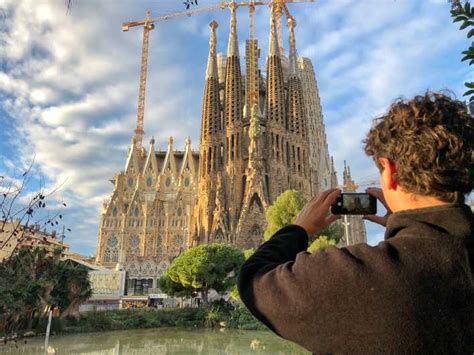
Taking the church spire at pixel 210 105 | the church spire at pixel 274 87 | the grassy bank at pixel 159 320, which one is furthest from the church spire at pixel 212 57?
the grassy bank at pixel 159 320

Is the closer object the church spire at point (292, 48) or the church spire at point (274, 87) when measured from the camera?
the church spire at point (274, 87)

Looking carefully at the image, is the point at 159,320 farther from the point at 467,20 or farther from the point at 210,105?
the point at 210,105

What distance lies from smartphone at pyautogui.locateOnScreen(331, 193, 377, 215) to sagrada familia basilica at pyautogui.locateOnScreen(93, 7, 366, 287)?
34436mm

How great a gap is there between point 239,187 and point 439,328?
38095 mm

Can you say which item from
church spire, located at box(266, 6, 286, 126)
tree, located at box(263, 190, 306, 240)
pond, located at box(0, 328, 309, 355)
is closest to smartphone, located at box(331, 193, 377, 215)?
pond, located at box(0, 328, 309, 355)

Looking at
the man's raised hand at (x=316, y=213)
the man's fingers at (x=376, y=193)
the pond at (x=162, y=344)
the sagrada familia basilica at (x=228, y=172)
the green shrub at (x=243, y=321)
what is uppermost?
the sagrada familia basilica at (x=228, y=172)

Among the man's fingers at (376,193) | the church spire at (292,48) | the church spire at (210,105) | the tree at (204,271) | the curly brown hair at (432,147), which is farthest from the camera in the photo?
the church spire at (292,48)

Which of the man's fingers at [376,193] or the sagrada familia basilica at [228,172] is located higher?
the sagrada familia basilica at [228,172]

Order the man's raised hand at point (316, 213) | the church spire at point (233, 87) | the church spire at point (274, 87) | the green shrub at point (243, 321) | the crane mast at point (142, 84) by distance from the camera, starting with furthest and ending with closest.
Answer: the crane mast at point (142, 84) → the church spire at point (233, 87) → the church spire at point (274, 87) → the green shrub at point (243, 321) → the man's raised hand at point (316, 213)

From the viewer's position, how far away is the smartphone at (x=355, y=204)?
4.22 feet

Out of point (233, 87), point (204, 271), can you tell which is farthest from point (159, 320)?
point (233, 87)

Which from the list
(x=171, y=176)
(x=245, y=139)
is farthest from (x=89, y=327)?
(x=171, y=176)

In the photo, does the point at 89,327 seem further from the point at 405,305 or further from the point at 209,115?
the point at 209,115

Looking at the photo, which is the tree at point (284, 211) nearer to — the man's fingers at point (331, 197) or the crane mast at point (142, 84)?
the man's fingers at point (331, 197)
